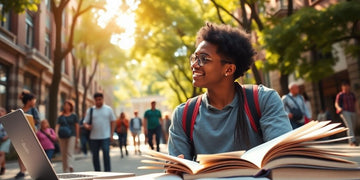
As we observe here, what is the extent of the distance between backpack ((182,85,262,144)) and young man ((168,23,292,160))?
2 cm

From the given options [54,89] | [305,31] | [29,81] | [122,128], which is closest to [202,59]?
[305,31]

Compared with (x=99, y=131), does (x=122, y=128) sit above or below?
below

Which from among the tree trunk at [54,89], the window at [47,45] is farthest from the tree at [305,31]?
the window at [47,45]

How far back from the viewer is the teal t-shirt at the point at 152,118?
1166 cm

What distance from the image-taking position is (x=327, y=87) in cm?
1908

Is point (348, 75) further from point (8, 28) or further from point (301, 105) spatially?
point (8, 28)

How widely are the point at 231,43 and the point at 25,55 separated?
19116mm

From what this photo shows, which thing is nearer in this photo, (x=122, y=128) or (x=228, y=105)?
(x=228, y=105)

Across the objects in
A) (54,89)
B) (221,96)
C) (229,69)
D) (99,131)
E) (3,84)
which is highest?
(3,84)

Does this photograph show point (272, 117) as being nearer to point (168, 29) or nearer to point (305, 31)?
point (305, 31)

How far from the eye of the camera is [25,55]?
18.9 metres

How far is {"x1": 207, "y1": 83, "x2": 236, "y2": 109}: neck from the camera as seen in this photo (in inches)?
85.7

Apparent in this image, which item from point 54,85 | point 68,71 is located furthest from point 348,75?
point 68,71

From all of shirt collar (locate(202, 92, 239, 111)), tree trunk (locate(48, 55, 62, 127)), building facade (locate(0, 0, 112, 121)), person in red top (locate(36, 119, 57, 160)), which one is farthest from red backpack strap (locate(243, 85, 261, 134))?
building facade (locate(0, 0, 112, 121))
